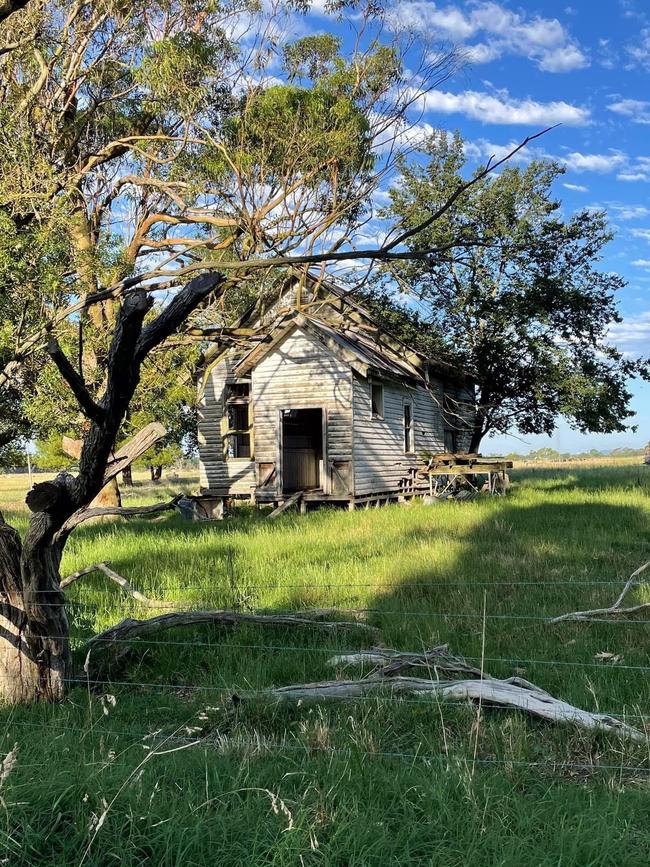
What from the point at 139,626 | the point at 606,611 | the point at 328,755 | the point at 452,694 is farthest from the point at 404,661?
the point at 139,626

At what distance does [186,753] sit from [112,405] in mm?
2249

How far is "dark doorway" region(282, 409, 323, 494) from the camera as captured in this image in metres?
25.6

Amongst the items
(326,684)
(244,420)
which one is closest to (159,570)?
(326,684)

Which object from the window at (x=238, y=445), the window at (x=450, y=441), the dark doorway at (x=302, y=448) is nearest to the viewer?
the window at (x=238, y=445)

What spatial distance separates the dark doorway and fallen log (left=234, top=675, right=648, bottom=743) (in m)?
20.2

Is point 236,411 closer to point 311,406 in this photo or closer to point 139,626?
point 311,406

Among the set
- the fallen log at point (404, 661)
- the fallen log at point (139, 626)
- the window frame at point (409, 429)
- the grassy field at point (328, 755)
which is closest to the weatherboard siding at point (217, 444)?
the window frame at point (409, 429)

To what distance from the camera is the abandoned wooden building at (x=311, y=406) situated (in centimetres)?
2108

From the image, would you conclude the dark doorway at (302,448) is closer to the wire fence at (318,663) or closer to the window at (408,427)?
the window at (408,427)

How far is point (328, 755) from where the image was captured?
12.6ft

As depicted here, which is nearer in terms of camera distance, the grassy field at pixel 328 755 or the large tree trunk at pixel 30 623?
the grassy field at pixel 328 755

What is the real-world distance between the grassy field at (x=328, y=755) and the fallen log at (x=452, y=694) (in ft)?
0.29

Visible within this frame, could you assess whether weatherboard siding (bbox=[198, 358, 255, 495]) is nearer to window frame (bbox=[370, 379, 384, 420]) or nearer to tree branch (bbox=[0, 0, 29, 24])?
window frame (bbox=[370, 379, 384, 420])

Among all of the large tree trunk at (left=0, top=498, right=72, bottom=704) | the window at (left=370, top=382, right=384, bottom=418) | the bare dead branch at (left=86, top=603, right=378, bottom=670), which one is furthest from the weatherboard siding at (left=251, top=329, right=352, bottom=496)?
the large tree trunk at (left=0, top=498, right=72, bottom=704)
